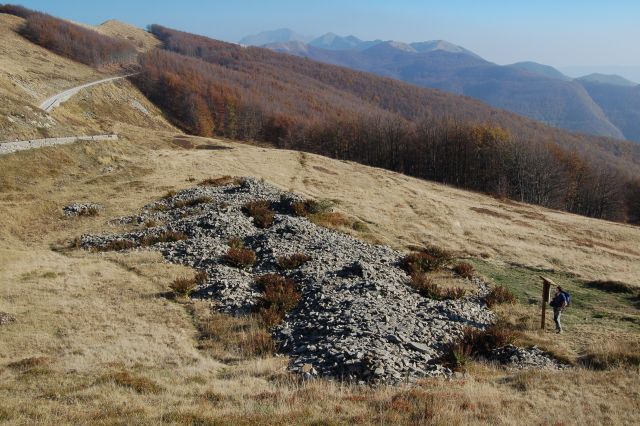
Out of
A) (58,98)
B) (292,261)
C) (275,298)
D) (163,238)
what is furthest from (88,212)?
(58,98)

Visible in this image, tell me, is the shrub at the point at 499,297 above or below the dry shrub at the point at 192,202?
below

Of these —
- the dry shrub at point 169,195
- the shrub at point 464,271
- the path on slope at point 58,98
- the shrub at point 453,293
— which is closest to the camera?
the shrub at point 453,293

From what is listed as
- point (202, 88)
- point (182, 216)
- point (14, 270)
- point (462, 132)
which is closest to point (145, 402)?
point (14, 270)

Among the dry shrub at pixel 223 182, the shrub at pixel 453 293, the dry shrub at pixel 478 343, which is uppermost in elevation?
the dry shrub at pixel 223 182

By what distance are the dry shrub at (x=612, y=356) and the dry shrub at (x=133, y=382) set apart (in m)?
16.4

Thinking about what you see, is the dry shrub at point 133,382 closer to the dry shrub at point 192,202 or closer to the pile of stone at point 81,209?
the dry shrub at point 192,202

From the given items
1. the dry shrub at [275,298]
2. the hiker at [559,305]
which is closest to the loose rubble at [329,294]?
the dry shrub at [275,298]

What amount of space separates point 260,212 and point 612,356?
28.1 m

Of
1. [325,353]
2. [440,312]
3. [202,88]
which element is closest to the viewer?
[325,353]

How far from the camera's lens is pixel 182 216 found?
132ft

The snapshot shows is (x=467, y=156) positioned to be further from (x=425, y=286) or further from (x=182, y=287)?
(x=182, y=287)

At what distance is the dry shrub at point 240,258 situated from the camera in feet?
96.0

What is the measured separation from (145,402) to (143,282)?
601 inches

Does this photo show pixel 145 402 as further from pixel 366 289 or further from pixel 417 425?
pixel 366 289
